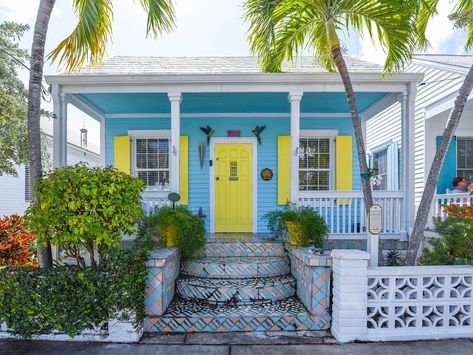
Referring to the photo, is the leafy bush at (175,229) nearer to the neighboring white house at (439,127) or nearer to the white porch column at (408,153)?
the white porch column at (408,153)

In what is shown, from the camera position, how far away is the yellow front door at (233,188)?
5.98m

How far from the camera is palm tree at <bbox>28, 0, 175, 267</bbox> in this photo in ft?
10.6

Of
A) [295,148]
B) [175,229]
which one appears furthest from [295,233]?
[175,229]

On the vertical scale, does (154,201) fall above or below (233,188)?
below

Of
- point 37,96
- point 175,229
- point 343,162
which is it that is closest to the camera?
point 37,96

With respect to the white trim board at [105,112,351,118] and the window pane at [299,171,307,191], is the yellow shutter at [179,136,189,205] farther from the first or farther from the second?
the window pane at [299,171,307,191]

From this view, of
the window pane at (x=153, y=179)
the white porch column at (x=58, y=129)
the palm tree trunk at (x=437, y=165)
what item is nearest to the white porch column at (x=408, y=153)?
the palm tree trunk at (x=437, y=165)

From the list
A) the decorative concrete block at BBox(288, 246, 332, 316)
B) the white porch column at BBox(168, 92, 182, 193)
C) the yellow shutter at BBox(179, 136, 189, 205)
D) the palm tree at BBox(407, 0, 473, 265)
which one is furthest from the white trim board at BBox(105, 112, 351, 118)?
the decorative concrete block at BBox(288, 246, 332, 316)

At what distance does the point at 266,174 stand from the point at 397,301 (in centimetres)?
359

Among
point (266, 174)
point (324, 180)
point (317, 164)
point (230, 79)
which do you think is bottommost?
point (324, 180)

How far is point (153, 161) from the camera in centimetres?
630

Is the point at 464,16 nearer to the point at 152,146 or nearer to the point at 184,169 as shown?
the point at 184,169

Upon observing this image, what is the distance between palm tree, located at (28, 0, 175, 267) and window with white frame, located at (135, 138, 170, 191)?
2.53 m

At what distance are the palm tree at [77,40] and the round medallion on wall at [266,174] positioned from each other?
3247mm
